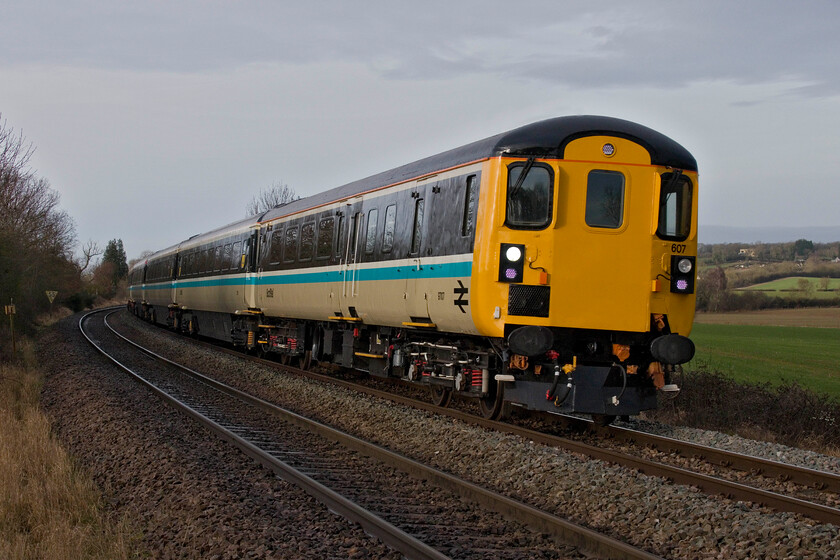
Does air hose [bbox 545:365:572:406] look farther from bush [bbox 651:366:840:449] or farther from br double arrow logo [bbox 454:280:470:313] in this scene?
bush [bbox 651:366:840:449]

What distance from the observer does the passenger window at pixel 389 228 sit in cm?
1150

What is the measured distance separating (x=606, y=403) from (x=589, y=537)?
11.5 ft

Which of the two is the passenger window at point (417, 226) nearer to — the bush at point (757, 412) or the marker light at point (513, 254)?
the marker light at point (513, 254)

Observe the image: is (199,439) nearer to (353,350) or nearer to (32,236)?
(353,350)

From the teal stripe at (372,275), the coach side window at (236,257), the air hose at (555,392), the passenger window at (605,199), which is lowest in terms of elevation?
the air hose at (555,392)

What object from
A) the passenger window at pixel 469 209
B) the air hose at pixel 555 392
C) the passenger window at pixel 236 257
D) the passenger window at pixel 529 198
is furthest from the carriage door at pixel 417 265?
the passenger window at pixel 236 257

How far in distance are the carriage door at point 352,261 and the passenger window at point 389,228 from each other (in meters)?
0.96

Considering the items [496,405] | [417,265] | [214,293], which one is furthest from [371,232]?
[214,293]

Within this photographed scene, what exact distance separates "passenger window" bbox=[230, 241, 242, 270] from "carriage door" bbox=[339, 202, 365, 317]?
7.16 metres

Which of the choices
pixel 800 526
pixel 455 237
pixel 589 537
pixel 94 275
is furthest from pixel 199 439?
pixel 94 275

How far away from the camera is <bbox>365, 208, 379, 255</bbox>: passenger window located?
40.0 feet

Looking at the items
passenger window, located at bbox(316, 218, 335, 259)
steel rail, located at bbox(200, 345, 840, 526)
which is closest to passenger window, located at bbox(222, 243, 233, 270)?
passenger window, located at bbox(316, 218, 335, 259)

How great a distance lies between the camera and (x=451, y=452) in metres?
8.45

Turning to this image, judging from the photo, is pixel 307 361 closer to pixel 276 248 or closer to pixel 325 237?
pixel 276 248
